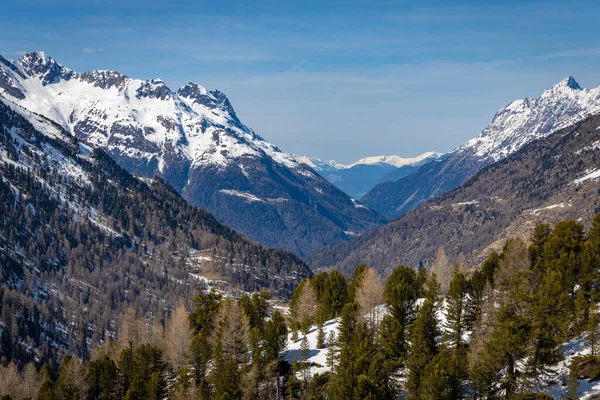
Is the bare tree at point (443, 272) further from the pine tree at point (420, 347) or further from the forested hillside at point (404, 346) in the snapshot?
the pine tree at point (420, 347)

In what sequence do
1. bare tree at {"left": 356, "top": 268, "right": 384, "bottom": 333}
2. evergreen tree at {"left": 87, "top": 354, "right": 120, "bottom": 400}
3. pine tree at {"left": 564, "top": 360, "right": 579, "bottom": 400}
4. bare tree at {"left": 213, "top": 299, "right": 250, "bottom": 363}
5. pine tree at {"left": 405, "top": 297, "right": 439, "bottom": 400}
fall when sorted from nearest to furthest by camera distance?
pine tree at {"left": 564, "top": 360, "right": 579, "bottom": 400}, pine tree at {"left": 405, "top": 297, "right": 439, "bottom": 400}, evergreen tree at {"left": 87, "top": 354, "right": 120, "bottom": 400}, bare tree at {"left": 213, "top": 299, "right": 250, "bottom": 363}, bare tree at {"left": 356, "top": 268, "right": 384, "bottom": 333}

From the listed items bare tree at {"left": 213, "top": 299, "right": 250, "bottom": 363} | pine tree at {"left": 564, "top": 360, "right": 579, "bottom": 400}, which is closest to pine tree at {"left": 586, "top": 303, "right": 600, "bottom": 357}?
pine tree at {"left": 564, "top": 360, "right": 579, "bottom": 400}

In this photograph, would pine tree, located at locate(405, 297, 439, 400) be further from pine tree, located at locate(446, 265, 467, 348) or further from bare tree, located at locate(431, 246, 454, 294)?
bare tree, located at locate(431, 246, 454, 294)

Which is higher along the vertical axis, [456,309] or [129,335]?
[129,335]

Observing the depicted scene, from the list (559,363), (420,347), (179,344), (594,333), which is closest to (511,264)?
(559,363)

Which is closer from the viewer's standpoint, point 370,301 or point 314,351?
point 314,351

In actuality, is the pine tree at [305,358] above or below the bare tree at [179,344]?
below

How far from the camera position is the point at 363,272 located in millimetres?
135875

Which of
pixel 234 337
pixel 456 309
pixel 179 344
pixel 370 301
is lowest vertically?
pixel 179 344

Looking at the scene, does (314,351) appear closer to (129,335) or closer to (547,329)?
(547,329)

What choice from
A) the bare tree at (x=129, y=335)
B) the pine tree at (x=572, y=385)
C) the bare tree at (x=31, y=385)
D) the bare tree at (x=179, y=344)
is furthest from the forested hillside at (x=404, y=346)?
the bare tree at (x=129, y=335)

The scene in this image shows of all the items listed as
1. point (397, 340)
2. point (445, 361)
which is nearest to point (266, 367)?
point (397, 340)

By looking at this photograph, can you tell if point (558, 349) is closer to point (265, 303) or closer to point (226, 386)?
point (226, 386)

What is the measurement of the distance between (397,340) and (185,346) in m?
45.7
